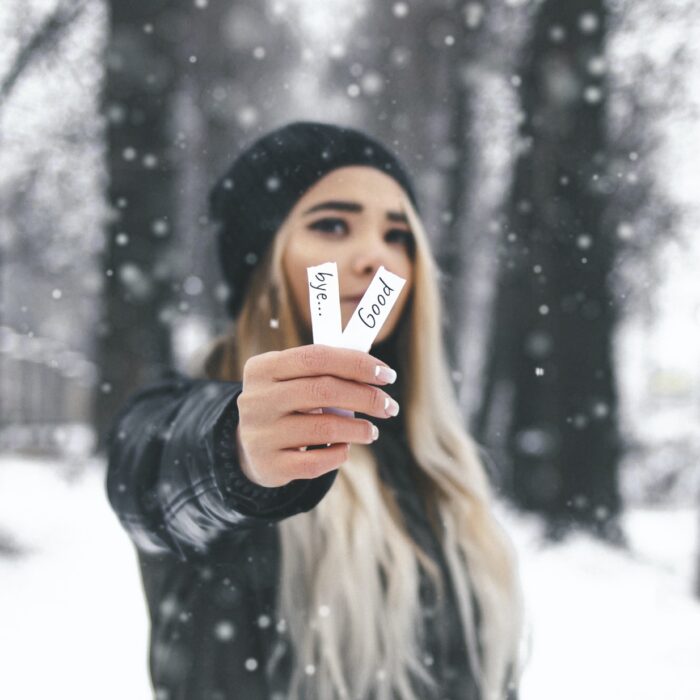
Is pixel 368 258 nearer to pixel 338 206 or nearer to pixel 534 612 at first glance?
pixel 338 206

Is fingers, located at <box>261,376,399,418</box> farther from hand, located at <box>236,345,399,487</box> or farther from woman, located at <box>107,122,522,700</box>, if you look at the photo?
woman, located at <box>107,122,522,700</box>

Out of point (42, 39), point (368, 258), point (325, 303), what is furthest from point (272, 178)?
point (42, 39)

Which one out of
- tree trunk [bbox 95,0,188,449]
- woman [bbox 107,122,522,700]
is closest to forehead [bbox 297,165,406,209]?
woman [bbox 107,122,522,700]

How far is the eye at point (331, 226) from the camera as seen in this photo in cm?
147

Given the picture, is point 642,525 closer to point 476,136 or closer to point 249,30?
point 476,136

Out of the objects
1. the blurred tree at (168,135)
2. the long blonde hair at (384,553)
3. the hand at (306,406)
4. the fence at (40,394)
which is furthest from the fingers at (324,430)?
the fence at (40,394)

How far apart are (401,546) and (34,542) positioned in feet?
12.6

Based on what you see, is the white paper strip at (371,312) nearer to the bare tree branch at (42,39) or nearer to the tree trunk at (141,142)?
the tree trunk at (141,142)

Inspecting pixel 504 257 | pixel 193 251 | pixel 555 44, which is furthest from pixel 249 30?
pixel 504 257

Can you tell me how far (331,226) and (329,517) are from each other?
2.06ft

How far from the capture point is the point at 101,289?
14.9 feet

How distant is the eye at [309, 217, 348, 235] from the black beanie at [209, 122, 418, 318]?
7cm

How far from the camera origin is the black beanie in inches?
58.9

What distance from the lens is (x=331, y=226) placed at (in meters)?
1.48
